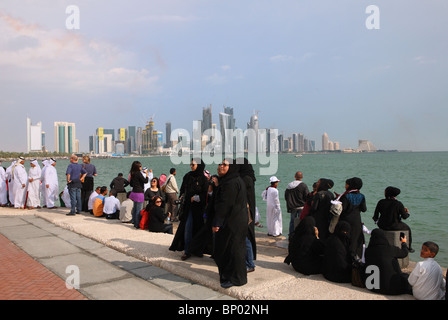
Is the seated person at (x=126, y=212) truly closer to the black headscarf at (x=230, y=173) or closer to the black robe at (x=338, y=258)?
the black headscarf at (x=230, y=173)

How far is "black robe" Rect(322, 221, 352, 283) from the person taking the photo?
4.62 meters

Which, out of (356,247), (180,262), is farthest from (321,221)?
(180,262)

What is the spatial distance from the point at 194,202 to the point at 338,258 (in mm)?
2502

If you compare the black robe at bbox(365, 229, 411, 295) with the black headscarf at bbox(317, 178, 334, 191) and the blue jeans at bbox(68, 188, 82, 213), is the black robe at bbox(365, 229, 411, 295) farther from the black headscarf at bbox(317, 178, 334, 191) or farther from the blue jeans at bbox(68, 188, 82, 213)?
the blue jeans at bbox(68, 188, 82, 213)

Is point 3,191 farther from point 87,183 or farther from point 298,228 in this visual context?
point 298,228

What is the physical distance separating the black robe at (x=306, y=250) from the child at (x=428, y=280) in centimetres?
123

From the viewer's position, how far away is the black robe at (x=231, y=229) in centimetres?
451

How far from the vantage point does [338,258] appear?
4645 mm

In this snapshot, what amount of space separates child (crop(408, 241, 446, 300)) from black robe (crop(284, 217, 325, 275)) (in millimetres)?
1231

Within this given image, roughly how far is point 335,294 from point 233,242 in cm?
139

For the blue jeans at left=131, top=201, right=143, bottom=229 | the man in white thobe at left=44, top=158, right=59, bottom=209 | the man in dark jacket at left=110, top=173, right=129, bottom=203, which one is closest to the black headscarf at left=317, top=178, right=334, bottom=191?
the blue jeans at left=131, top=201, right=143, bottom=229

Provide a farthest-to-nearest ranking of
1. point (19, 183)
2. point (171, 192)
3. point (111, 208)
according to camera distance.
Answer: point (19, 183) → point (171, 192) → point (111, 208)

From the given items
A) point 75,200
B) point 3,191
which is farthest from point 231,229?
point 3,191
